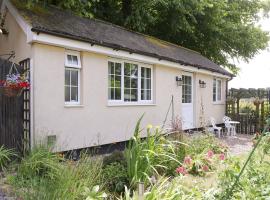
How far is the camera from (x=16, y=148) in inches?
295

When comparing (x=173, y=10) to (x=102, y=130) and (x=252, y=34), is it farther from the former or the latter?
(x=102, y=130)

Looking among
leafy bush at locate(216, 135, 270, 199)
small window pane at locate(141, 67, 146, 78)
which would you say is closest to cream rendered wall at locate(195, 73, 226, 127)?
small window pane at locate(141, 67, 146, 78)

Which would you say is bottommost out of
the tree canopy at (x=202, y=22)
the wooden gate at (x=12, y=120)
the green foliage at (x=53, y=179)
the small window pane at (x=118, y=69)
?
the green foliage at (x=53, y=179)

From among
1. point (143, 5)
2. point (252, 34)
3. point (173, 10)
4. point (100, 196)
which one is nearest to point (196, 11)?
point (173, 10)

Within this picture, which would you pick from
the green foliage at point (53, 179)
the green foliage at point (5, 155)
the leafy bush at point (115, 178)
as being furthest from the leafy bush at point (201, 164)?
the green foliage at point (5, 155)

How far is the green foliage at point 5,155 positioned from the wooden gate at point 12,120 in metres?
0.14

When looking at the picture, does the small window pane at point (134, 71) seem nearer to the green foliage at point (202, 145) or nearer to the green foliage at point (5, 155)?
the green foliage at point (202, 145)

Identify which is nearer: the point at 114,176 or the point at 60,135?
the point at 114,176

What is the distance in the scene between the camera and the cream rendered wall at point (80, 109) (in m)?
8.27

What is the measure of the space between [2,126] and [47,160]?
1.68 meters

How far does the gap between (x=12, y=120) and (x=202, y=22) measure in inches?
656

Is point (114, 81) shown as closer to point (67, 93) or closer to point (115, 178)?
point (67, 93)

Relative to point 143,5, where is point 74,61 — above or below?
below

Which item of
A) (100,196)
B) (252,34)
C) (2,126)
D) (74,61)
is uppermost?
(252,34)
